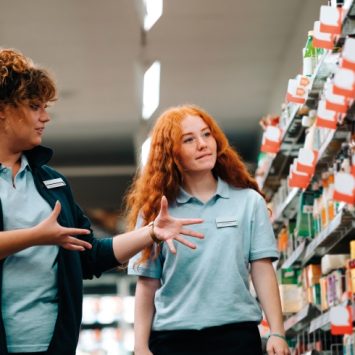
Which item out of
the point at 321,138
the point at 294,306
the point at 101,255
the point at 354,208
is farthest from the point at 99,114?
the point at 101,255

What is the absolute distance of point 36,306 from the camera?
2.55 m

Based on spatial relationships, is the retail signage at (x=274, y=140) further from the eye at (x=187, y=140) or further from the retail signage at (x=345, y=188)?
the eye at (x=187, y=140)

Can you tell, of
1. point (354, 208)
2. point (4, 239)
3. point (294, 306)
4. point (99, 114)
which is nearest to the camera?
point (4, 239)

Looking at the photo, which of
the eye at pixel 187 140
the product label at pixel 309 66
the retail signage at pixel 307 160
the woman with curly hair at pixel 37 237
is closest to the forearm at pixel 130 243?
the woman with curly hair at pixel 37 237

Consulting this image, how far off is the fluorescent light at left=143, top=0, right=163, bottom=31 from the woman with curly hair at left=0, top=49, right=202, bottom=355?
17.4 ft

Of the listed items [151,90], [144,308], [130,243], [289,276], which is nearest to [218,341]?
[144,308]

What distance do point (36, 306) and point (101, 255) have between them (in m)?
0.33

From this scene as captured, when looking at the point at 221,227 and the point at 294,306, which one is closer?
the point at 221,227

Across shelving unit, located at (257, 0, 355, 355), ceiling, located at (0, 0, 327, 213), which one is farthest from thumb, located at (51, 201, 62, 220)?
ceiling, located at (0, 0, 327, 213)

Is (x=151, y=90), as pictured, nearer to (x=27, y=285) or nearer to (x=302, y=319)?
(x=302, y=319)

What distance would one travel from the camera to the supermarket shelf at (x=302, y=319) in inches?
205

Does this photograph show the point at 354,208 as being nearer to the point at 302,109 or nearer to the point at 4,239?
the point at 302,109

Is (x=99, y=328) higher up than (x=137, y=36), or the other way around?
(x=137, y=36)

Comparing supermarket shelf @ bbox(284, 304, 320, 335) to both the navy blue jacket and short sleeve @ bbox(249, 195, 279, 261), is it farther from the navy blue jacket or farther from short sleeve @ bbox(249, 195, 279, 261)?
the navy blue jacket
